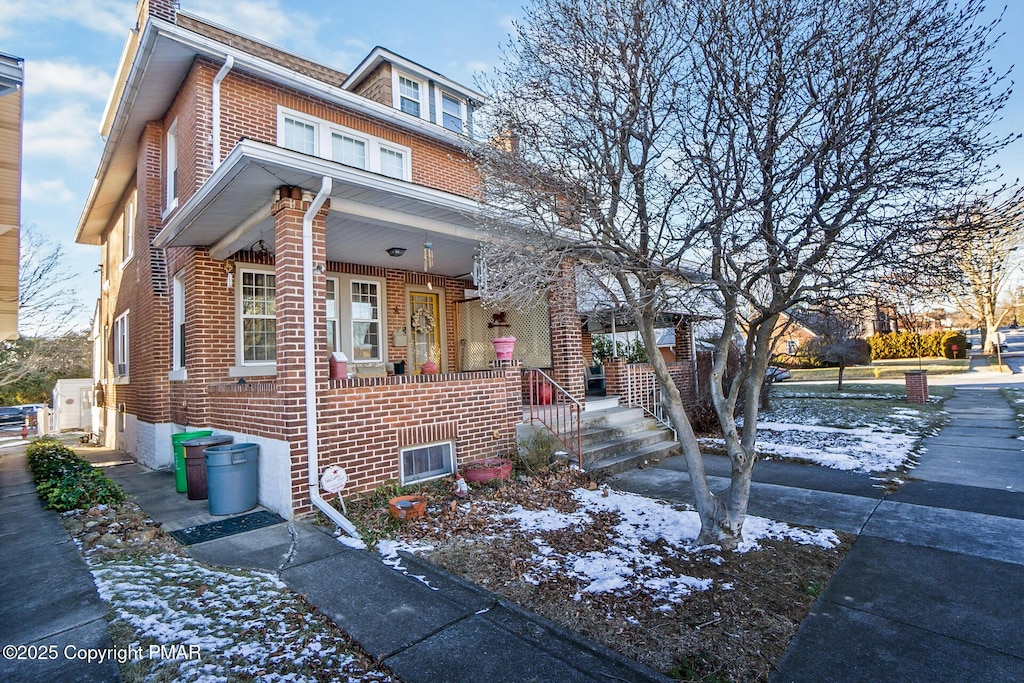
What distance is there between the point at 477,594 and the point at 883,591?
2.91m

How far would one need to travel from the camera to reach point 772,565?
401cm

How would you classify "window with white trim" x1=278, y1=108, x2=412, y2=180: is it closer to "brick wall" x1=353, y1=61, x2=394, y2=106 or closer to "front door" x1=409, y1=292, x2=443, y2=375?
"brick wall" x1=353, y1=61, x2=394, y2=106

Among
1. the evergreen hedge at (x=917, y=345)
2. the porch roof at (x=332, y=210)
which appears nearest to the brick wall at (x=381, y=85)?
the porch roof at (x=332, y=210)

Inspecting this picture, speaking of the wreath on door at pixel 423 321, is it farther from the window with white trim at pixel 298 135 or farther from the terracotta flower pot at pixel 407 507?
the terracotta flower pot at pixel 407 507

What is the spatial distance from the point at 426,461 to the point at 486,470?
80 cm

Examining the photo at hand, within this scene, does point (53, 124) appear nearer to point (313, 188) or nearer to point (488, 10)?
point (313, 188)

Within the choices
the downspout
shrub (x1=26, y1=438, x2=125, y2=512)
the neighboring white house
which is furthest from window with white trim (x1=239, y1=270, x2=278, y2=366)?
the neighboring white house

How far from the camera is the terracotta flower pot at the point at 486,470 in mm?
6312

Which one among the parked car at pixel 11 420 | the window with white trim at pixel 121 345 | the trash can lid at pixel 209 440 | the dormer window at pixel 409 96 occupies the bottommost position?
the parked car at pixel 11 420

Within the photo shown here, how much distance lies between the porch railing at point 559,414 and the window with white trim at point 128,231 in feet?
31.7

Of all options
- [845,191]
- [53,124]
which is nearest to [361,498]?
[845,191]

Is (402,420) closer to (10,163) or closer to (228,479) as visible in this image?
(228,479)

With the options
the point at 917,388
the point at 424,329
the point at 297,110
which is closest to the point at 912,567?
the point at 424,329

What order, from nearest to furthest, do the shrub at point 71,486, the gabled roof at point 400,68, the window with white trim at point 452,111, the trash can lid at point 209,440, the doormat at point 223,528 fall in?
the doormat at point 223,528
the shrub at point 71,486
the trash can lid at point 209,440
the gabled roof at point 400,68
the window with white trim at point 452,111
